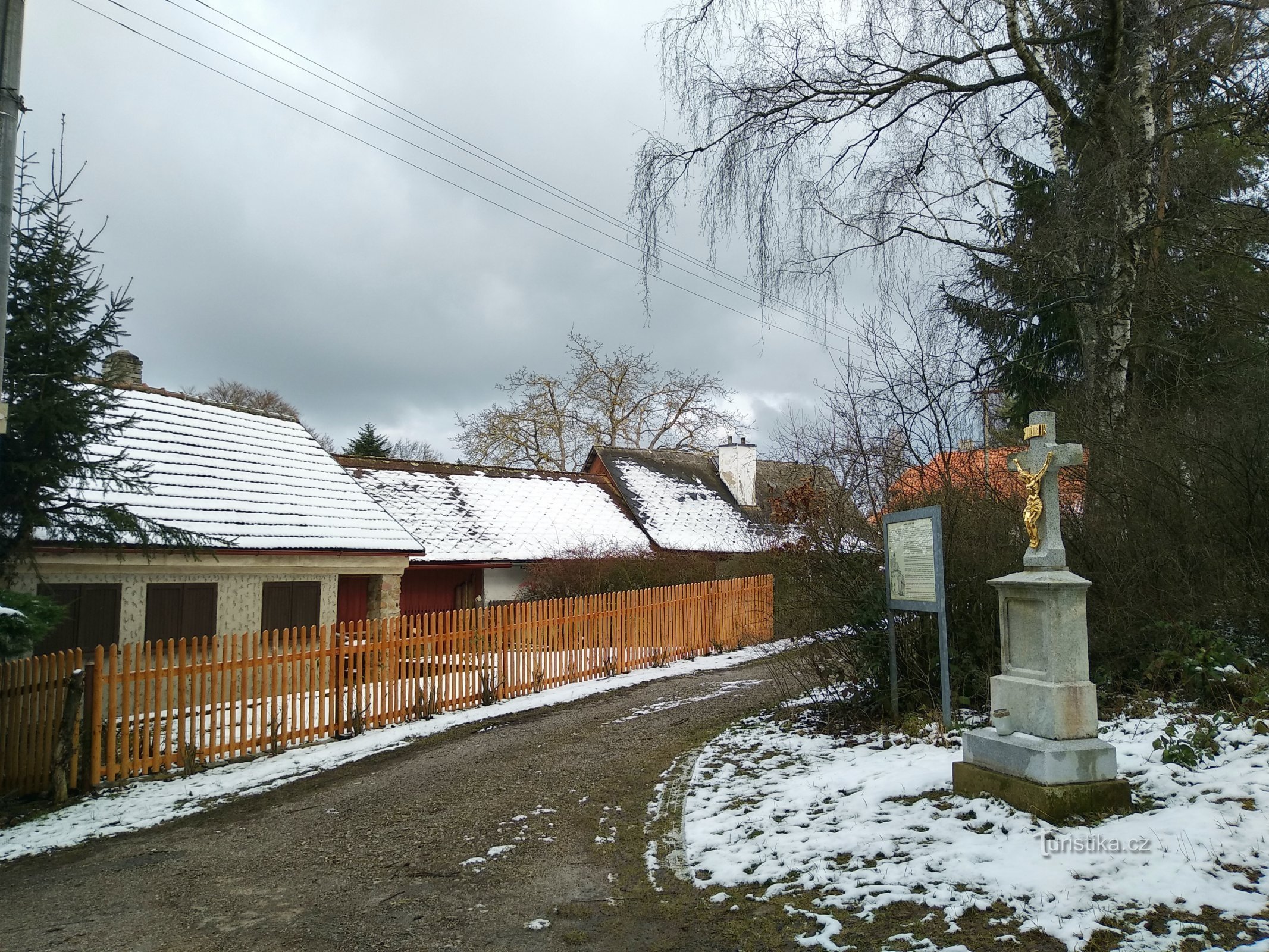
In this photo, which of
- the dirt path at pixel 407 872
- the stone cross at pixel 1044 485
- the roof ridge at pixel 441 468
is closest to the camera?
the dirt path at pixel 407 872

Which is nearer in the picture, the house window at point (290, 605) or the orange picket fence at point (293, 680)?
the orange picket fence at point (293, 680)

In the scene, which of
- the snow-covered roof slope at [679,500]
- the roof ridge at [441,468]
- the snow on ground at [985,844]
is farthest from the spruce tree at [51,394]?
the snow-covered roof slope at [679,500]

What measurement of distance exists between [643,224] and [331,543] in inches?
354

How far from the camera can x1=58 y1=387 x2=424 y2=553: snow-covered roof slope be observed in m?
13.4

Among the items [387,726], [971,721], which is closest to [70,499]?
[387,726]

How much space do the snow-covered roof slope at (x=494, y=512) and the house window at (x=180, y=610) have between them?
18.7 ft

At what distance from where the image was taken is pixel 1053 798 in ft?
16.0

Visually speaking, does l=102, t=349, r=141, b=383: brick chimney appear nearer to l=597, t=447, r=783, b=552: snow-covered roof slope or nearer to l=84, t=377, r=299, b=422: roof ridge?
l=84, t=377, r=299, b=422: roof ridge

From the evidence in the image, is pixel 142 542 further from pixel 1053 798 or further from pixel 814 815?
pixel 1053 798

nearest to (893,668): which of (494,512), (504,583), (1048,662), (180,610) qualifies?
(1048,662)

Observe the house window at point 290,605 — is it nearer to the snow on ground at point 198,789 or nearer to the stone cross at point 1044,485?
the snow on ground at point 198,789

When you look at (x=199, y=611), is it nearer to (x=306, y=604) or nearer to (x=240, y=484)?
(x=306, y=604)

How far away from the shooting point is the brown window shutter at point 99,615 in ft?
39.8

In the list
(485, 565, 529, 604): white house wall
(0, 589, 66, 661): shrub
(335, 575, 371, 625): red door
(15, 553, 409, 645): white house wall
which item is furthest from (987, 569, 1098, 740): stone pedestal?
(485, 565, 529, 604): white house wall
